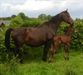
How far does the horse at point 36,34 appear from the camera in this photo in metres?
9.27

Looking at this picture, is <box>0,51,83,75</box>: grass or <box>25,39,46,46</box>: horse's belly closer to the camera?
<box>0,51,83,75</box>: grass

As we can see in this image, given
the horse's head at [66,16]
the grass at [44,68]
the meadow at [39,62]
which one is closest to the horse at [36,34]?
the horse's head at [66,16]

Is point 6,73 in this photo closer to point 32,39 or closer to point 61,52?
point 32,39

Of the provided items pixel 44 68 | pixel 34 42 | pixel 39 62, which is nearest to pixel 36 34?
pixel 34 42

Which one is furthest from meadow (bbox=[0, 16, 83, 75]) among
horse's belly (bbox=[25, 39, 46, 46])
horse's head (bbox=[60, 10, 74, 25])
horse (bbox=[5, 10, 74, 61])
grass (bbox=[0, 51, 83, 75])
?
horse's head (bbox=[60, 10, 74, 25])

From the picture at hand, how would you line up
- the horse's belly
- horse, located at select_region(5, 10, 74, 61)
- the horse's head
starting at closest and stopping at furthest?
horse, located at select_region(5, 10, 74, 61), the horse's belly, the horse's head

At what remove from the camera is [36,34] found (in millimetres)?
9492

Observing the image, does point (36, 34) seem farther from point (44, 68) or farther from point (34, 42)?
point (44, 68)

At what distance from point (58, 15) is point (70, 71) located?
10.2 ft

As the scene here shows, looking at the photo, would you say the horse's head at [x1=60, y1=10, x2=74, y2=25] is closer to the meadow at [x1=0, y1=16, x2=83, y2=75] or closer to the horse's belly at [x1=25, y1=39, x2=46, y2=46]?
the horse's belly at [x1=25, y1=39, x2=46, y2=46]

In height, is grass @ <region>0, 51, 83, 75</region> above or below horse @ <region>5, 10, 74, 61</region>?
below

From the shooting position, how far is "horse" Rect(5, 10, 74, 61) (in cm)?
927

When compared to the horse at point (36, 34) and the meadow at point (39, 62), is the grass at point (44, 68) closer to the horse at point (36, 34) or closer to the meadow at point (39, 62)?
the meadow at point (39, 62)

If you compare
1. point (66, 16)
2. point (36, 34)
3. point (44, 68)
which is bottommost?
point (44, 68)
